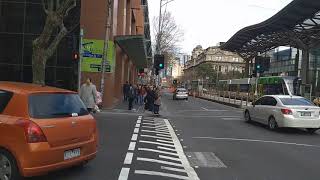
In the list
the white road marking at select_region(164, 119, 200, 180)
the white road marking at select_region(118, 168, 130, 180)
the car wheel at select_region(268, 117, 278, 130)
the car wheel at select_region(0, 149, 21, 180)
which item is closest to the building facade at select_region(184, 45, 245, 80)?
the car wheel at select_region(268, 117, 278, 130)

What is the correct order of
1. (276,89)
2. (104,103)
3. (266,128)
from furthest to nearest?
(276,89) → (104,103) → (266,128)

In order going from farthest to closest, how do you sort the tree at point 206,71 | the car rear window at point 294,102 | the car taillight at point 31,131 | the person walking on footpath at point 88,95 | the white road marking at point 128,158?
the tree at point 206,71
the car rear window at point 294,102
the person walking on footpath at point 88,95
the white road marking at point 128,158
the car taillight at point 31,131

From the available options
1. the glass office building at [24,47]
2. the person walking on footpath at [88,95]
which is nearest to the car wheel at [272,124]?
the person walking on footpath at [88,95]

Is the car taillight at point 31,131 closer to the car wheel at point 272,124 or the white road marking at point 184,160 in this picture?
the white road marking at point 184,160

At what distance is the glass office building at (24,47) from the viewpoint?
29.8m

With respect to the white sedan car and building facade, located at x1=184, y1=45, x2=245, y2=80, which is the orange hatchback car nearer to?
the white sedan car

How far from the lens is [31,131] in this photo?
25.3 feet

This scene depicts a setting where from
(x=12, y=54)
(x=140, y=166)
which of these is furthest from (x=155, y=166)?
(x=12, y=54)

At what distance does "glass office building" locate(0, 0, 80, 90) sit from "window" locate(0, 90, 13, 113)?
2165cm

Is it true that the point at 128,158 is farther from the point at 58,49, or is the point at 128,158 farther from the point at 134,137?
the point at 58,49

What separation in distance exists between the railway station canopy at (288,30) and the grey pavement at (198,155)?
27377 mm

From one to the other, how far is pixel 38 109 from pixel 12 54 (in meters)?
22.9

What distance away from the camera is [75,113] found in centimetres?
875

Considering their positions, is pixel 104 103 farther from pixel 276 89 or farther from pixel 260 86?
pixel 260 86
